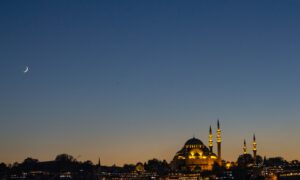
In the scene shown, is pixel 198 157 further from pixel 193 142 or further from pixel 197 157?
pixel 193 142

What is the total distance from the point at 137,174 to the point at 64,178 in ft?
68.0

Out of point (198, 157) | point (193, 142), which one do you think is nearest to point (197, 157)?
point (198, 157)

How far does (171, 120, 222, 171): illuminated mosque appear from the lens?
138837 mm

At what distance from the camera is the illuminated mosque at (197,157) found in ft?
456

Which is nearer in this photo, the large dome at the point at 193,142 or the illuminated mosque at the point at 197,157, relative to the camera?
the illuminated mosque at the point at 197,157

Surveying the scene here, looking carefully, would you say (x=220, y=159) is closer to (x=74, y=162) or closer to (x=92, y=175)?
(x=92, y=175)

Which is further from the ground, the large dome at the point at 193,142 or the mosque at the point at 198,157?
the large dome at the point at 193,142

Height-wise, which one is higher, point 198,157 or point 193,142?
point 193,142

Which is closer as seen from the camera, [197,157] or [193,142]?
[197,157]

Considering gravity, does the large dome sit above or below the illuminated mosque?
above

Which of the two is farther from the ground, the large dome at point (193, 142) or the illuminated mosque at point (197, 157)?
the large dome at point (193, 142)

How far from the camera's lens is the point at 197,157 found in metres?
142

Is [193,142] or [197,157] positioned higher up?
[193,142]

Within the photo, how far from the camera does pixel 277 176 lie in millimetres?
121500
